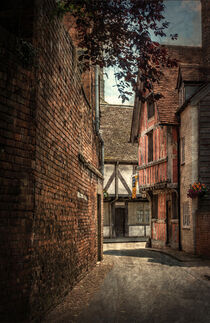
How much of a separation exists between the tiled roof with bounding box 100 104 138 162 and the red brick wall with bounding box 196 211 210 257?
12.1 metres

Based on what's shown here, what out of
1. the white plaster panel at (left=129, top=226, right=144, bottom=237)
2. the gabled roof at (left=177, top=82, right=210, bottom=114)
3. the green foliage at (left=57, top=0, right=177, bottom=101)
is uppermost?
the gabled roof at (left=177, top=82, right=210, bottom=114)

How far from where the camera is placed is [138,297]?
6324mm

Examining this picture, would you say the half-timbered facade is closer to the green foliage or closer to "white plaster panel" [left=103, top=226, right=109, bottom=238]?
"white plaster panel" [left=103, top=226, right=109, bottom=238]

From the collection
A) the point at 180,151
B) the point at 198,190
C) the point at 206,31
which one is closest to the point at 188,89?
the point at 180,151

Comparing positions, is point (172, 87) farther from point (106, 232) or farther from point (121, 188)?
point (106, 232)

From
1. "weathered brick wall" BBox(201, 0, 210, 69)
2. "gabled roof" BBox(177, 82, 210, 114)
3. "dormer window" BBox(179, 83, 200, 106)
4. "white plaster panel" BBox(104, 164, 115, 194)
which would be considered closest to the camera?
"gabled roof" BBox(177, 82, 210, 114)

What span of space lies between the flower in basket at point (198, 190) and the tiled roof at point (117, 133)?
11.8 m

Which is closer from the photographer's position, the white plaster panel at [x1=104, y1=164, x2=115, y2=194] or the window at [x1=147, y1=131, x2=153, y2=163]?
the window at [x1=147, y1=131, x2=153, y2=163]

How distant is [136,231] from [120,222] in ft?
4.18

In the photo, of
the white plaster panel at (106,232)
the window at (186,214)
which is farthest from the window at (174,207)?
the white plaster panel at (106,232)

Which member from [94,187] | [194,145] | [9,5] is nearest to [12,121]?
[9,5]

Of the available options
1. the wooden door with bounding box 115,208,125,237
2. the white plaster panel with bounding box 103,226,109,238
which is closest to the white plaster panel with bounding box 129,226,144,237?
the wooden door with bounding box 115,208,125,237

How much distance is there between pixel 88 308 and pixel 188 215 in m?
10.3

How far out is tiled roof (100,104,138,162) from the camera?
26425 millimetres
